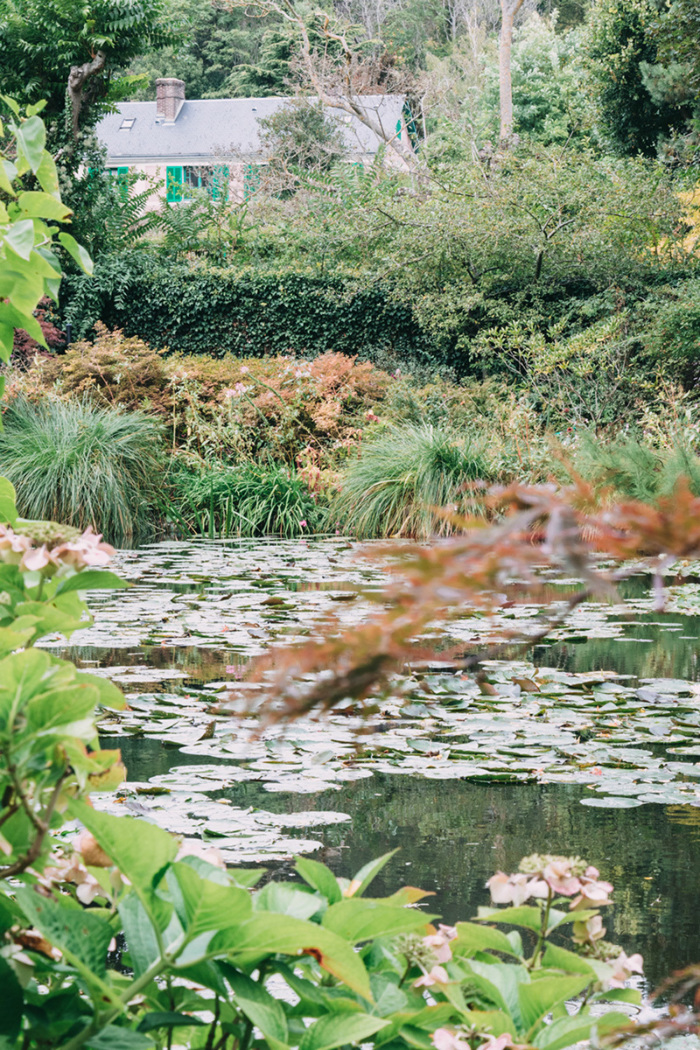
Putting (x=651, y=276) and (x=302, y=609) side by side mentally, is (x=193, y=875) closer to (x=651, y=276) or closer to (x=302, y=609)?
(x=302, y=609)

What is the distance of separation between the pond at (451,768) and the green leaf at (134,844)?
62cm

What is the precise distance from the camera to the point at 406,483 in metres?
9.70

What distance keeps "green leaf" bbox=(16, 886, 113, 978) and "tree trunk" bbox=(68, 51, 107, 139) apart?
17010 mm

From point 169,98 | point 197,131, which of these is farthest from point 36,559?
point 169,98

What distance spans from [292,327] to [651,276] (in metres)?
5.11

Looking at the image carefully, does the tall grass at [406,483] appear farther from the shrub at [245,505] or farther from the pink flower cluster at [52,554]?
the pink flower cluster at [52,554]

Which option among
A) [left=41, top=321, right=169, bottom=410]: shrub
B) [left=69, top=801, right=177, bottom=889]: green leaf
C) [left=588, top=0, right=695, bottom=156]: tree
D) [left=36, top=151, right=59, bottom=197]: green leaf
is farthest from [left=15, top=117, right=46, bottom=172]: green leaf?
[left=588, top=0, right=695, bottom=156]: tree

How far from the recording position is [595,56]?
1552 cm

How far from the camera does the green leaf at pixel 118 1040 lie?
0.86 m

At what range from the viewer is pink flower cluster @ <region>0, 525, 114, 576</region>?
41.4 inches

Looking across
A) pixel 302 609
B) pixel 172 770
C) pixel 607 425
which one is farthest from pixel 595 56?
pixel 172 770

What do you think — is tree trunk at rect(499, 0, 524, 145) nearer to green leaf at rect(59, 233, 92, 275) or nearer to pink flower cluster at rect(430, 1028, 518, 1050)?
green leaf at rect(59, 233, 92, 275)

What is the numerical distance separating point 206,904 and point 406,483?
8.90 m

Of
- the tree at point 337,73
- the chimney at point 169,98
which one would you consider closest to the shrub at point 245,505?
the tree at point 337,73
